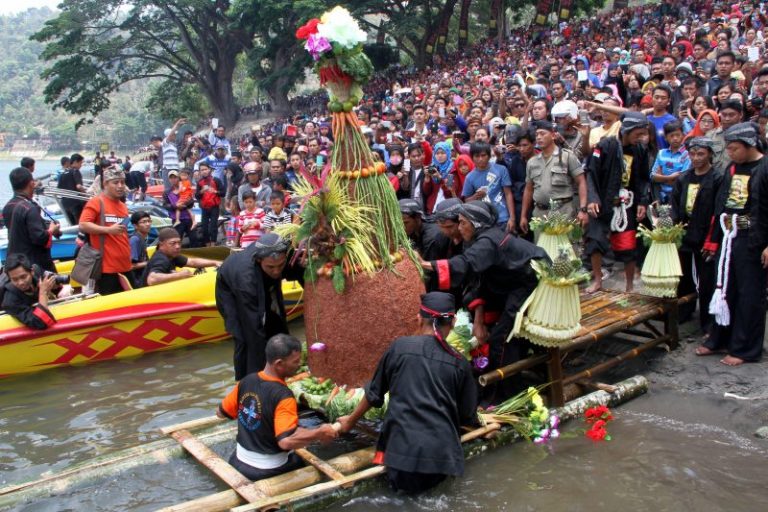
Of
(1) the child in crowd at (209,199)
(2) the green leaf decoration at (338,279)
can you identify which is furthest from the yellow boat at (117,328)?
(1) the child in crowd at (209,199)

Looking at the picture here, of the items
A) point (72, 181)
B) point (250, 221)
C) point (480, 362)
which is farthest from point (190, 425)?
point (72, 181)

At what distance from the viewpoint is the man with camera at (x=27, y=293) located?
301 inches

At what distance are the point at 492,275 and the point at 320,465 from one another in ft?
6.78

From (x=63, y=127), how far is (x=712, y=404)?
9866 cm

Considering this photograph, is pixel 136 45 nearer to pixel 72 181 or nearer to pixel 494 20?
pixel 494 20

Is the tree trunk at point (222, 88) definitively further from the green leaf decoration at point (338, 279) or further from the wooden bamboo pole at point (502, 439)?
the green leaf decoration at point (338, 279)

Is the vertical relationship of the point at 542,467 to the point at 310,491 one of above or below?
below

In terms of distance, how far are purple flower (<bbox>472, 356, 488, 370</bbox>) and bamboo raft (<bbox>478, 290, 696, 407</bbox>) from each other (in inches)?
11.8

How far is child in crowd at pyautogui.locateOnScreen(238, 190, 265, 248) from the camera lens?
950cm

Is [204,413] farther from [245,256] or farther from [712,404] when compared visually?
[712,404]

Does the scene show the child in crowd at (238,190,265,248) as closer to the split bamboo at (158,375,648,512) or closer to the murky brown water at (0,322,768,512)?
the murky brown water at (0,322,768,512)

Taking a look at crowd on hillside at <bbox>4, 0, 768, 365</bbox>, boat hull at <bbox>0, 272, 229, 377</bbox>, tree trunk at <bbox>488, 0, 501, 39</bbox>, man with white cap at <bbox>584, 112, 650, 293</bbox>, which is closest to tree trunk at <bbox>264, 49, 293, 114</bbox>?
tree trunk at <bbox>488, 0, 501, 39</bbox>

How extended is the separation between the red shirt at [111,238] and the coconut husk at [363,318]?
4.30 m

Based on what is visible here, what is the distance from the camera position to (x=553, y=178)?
7.69 metres
